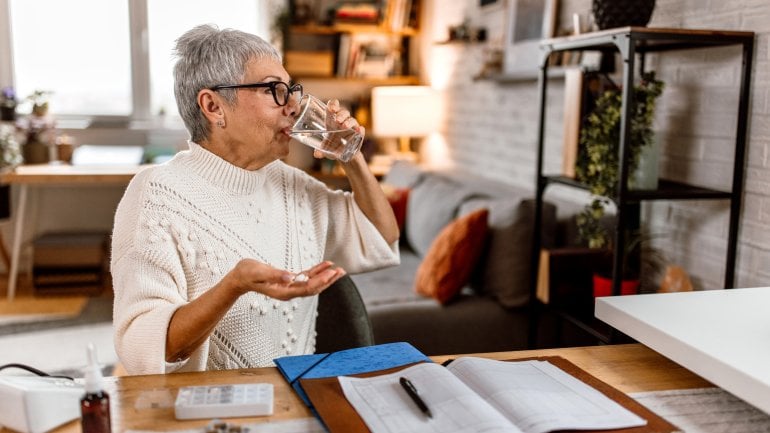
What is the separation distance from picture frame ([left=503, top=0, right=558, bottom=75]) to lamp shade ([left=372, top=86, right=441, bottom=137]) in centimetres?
108

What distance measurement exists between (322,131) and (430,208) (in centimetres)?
210

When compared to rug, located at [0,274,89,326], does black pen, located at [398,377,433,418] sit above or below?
above

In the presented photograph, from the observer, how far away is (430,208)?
3.50 metres

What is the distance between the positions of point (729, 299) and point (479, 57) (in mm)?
3122

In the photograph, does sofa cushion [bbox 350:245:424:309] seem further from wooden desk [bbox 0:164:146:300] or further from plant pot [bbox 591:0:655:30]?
wooden desk [bbox 0:164:146:300]

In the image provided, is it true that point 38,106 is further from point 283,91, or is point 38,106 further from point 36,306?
point 283,91

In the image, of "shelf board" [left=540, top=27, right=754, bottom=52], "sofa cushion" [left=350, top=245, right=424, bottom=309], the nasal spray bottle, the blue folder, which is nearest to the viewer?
the nasal spray bottle

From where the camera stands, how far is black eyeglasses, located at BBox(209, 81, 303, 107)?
1.44 metres

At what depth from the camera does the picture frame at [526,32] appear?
3285 millimetres

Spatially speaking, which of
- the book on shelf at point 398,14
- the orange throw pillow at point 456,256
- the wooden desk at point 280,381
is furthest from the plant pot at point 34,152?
the wooden desk at point 280,381

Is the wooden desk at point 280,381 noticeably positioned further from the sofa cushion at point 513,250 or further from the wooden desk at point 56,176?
the wooden desk at point 56,176

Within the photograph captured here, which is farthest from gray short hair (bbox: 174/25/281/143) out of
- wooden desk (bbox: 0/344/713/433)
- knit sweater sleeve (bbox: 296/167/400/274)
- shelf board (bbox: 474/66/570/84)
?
shelf board (bbox: 474/66/570/84)

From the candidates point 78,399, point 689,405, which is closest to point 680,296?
point 689,405

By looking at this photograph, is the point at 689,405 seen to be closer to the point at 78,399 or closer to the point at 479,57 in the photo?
the point at 78,399
